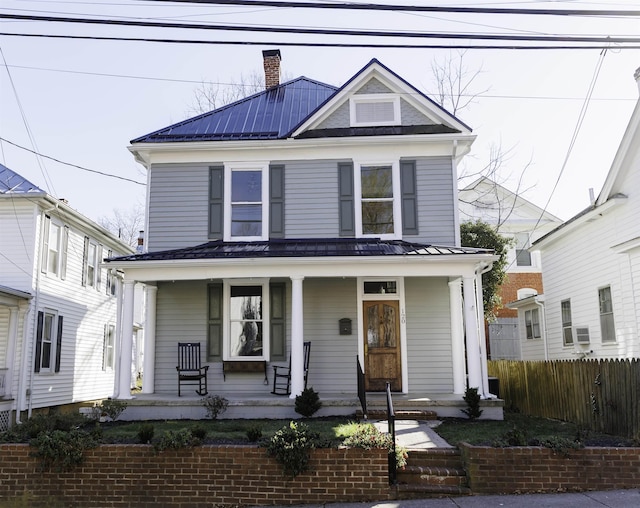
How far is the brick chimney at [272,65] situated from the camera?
17.7 metres

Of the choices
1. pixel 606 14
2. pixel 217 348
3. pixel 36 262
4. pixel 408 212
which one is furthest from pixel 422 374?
pixel 36 262

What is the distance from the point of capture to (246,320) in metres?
13.5

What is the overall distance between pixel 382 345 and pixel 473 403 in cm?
277

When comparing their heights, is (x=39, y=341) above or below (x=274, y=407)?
above

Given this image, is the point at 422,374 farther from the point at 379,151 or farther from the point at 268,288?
the point at 379,151

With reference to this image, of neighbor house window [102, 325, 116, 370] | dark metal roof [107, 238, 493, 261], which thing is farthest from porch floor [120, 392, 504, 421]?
neighbor house window [102, 325, 116, 370]

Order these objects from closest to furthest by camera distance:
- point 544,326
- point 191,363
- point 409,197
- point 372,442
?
point 372,442
point 191,363
point 409,197
point 544,326

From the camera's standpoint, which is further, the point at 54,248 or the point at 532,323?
the point at 532,323

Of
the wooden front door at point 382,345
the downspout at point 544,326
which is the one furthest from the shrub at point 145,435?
the downspout at point 544,326

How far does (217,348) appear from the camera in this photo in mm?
13438

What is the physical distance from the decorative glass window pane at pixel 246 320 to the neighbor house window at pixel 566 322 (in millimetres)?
9213

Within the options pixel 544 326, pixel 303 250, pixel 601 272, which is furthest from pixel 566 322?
pixel 303 250

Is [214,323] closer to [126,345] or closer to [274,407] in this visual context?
[126,345]

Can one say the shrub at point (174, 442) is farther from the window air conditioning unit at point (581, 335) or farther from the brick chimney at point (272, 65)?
the brick chimney at point (272, 65)
